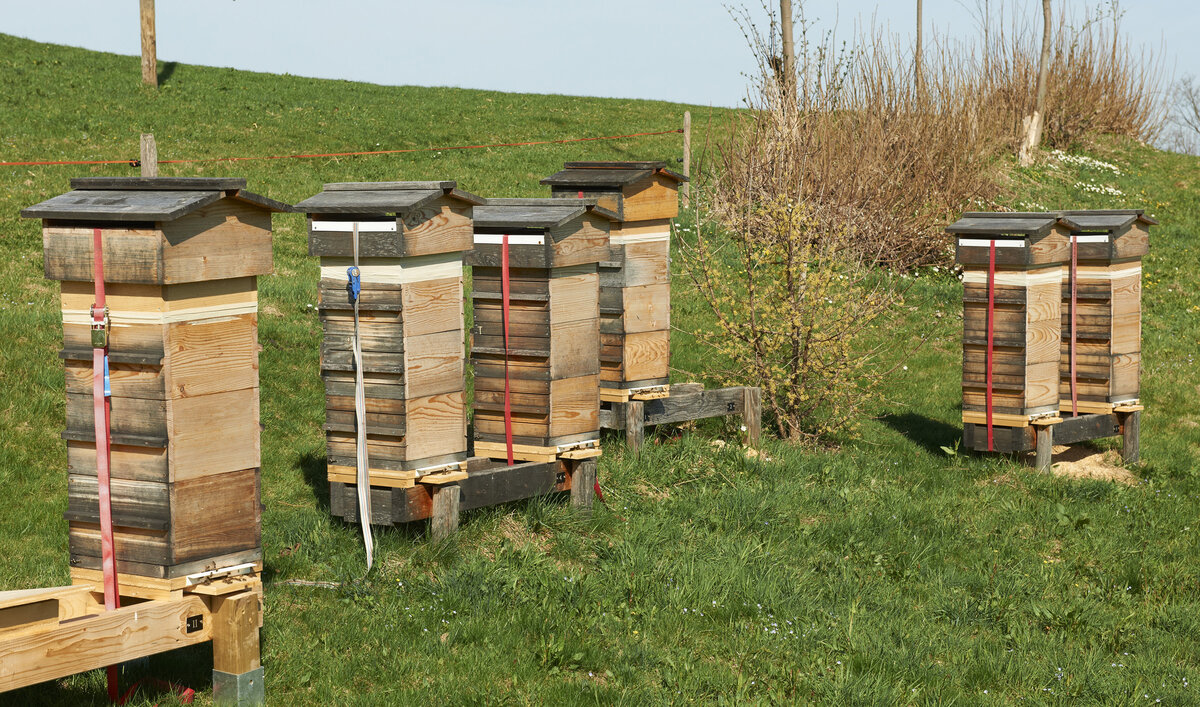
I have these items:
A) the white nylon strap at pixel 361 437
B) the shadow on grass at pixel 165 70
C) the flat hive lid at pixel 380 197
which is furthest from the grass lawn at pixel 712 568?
the shadow on grass at pixel 165 70

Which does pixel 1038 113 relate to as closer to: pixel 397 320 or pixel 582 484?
pixel 582 484

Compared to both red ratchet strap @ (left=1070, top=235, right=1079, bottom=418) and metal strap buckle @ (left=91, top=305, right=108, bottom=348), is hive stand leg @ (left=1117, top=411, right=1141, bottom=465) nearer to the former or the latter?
red ratchet strap @ (left=1070, top=235, right=1079, bottom=418)

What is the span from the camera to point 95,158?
1866 centimetres

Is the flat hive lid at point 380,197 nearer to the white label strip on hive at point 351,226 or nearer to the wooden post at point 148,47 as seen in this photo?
the white label strip on hive at point 351,226

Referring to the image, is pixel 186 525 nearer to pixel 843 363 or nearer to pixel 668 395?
pixel 668 395

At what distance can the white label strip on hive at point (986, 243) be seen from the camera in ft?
30.2

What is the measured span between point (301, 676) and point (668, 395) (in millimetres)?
4665

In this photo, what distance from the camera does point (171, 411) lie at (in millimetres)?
4574

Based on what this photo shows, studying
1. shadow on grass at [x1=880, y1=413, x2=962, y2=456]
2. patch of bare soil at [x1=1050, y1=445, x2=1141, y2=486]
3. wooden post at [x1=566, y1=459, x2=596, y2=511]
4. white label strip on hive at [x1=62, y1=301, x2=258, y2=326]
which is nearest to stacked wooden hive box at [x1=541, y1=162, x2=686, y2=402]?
wooden post at [x1=566, y1=459, x2=596, y2=511]

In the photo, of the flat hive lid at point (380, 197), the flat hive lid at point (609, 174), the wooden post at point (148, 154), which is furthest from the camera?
the flat hive lid at point (609, 174)

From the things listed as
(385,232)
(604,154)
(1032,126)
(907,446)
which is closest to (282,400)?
(385,232)

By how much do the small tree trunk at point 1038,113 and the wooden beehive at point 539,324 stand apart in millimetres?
20817

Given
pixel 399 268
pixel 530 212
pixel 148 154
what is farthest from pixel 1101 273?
pixel 148 154

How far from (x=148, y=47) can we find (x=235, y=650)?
24.3m
